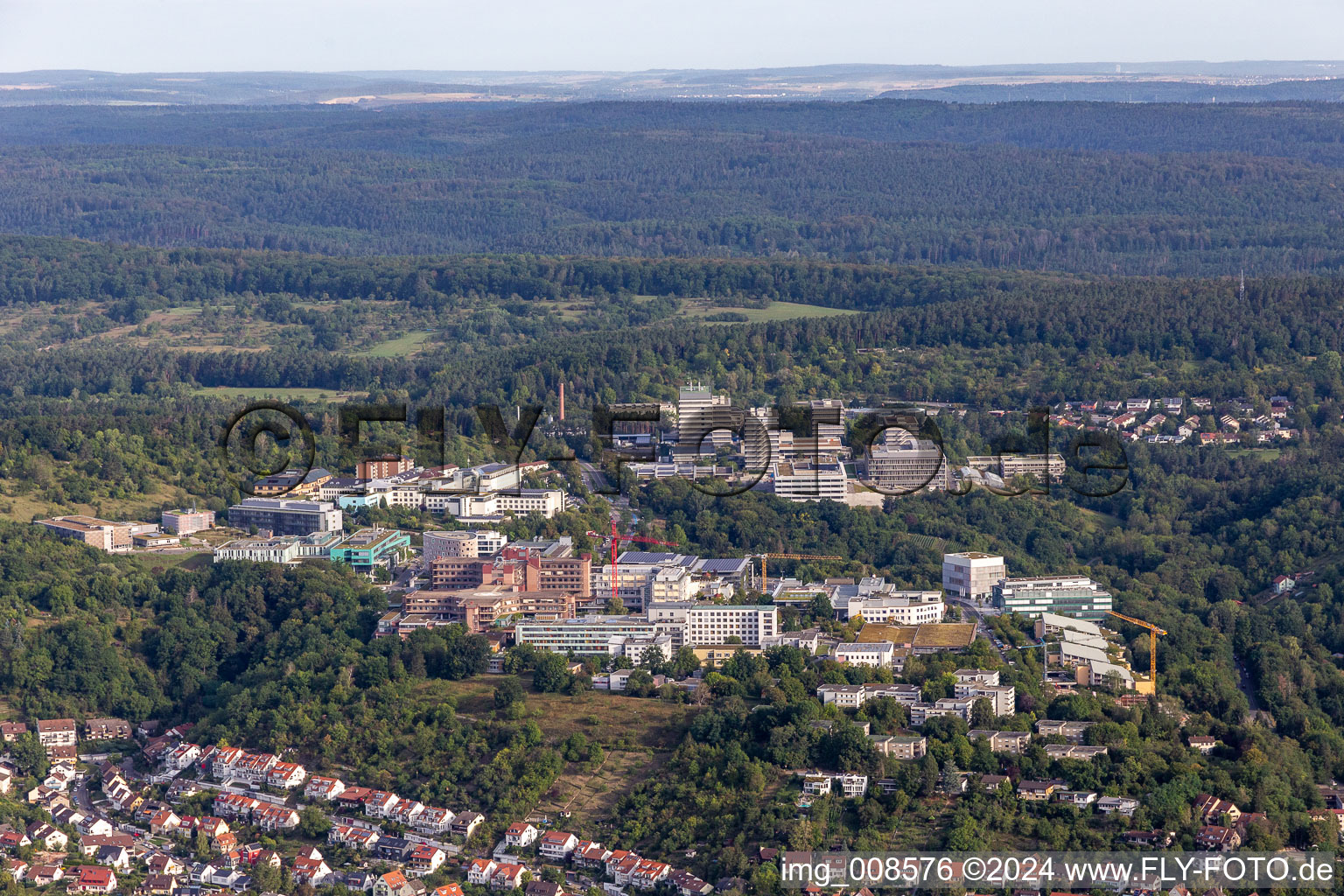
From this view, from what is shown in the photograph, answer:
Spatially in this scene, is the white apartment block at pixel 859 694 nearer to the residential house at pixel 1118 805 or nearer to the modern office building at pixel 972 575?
the residential house at pixel 1118 805

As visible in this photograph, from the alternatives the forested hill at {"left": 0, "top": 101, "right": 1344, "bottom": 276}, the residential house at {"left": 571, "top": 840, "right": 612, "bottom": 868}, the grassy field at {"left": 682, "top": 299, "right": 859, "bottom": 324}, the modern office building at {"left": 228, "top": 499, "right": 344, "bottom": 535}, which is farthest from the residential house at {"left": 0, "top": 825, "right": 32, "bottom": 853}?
the forested hill at {"left": 0, "top": 101, "right": 1344, "bottom": 276}

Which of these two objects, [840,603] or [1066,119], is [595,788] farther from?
[1066,119]

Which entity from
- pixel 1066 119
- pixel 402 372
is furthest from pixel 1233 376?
pixel 1066 119

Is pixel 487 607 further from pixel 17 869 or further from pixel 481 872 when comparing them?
pixel 17 869

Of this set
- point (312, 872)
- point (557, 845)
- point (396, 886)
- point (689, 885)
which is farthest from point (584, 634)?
point (689, 885)

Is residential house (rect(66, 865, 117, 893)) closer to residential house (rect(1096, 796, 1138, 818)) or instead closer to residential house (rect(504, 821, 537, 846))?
residential house (rect(504, 821, 537, 846))

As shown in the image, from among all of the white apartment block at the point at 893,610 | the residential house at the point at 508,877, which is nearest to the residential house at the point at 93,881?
the residential house at the point at 508,877
